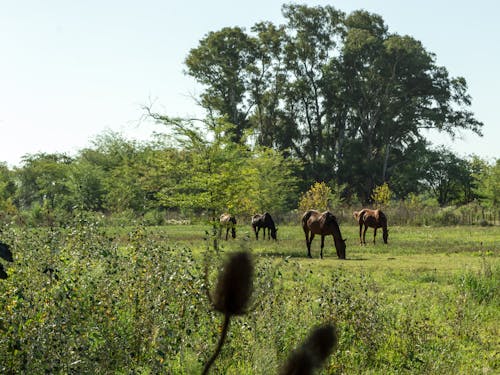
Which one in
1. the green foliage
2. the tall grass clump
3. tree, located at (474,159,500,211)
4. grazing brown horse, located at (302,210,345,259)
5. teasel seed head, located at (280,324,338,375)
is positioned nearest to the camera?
teasel seed head, located at (280,324,338,375)

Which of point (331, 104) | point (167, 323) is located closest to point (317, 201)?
point (331, 104)

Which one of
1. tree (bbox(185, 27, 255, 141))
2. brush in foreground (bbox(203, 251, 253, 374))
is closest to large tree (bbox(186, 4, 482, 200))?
tree (bbox(185, 27, 255, 141))

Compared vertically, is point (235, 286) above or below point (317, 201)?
below

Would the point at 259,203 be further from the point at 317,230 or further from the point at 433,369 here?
the point at 433,369

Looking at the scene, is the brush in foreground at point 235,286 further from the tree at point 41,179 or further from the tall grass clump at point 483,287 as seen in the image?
the tree at point 41,179

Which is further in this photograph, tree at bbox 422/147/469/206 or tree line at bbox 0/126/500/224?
tree at bbox 422/147/469/206

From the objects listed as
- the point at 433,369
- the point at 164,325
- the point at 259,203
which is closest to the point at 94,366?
the point at 164,325

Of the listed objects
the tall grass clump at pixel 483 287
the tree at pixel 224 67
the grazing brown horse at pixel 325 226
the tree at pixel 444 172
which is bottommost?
the tall grass clump at pixel 483 287

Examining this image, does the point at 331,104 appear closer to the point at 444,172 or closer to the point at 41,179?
the point at 444,172

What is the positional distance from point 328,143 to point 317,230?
131 ft

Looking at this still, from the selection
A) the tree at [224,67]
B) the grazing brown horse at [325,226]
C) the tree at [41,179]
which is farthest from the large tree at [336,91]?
the grazing brown horse at [325,226]

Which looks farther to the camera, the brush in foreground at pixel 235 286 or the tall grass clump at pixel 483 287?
the tall grass clump at pixel 483 287

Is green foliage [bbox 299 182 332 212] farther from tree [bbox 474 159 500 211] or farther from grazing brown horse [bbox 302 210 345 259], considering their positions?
grazing brown horse [bbox 302 210 345 259]

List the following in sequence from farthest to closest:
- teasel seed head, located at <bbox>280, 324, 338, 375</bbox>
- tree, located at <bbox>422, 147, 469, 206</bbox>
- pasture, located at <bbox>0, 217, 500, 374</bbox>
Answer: tree, located at <bbox>422, 147, 469, 206</bbox>
pasture, located at <bbox>0, 217, 500, 374</bbox>
teasel seed head, located at <bbox>280, 324, 338, 375</bbox>
